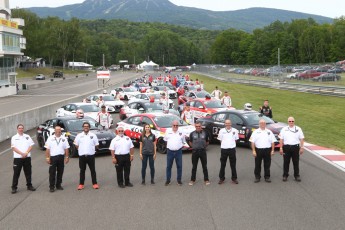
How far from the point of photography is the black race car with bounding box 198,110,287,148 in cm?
1585

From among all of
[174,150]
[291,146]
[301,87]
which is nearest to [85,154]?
[174,150]

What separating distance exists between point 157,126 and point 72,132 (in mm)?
2964

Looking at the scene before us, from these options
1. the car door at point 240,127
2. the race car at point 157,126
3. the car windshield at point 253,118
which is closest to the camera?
the race car at point 157,126

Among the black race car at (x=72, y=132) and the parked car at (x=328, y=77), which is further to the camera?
the parked car at (x=328, y=77)

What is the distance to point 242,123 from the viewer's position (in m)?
16.3

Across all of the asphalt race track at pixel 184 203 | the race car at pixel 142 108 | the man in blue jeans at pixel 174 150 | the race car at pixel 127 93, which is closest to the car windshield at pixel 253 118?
the asphalt race track at pixel 184 203

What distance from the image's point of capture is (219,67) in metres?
85.4

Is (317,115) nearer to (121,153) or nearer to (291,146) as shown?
(291,146)

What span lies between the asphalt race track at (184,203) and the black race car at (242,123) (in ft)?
10.3

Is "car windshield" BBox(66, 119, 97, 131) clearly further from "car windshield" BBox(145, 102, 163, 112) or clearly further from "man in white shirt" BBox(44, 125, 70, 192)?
"car windshield" BBox(145, 102, 163, 112)

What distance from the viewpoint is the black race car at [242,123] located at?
15848 mm

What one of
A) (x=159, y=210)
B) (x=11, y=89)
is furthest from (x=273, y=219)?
(x=11, y=89)

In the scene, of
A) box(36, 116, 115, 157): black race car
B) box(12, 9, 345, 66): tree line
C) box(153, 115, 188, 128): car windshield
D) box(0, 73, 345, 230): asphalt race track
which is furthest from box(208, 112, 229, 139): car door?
box(12, 9, 345, 66): tree line

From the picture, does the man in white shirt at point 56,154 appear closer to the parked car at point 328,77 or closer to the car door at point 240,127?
the car door at point 240,127
